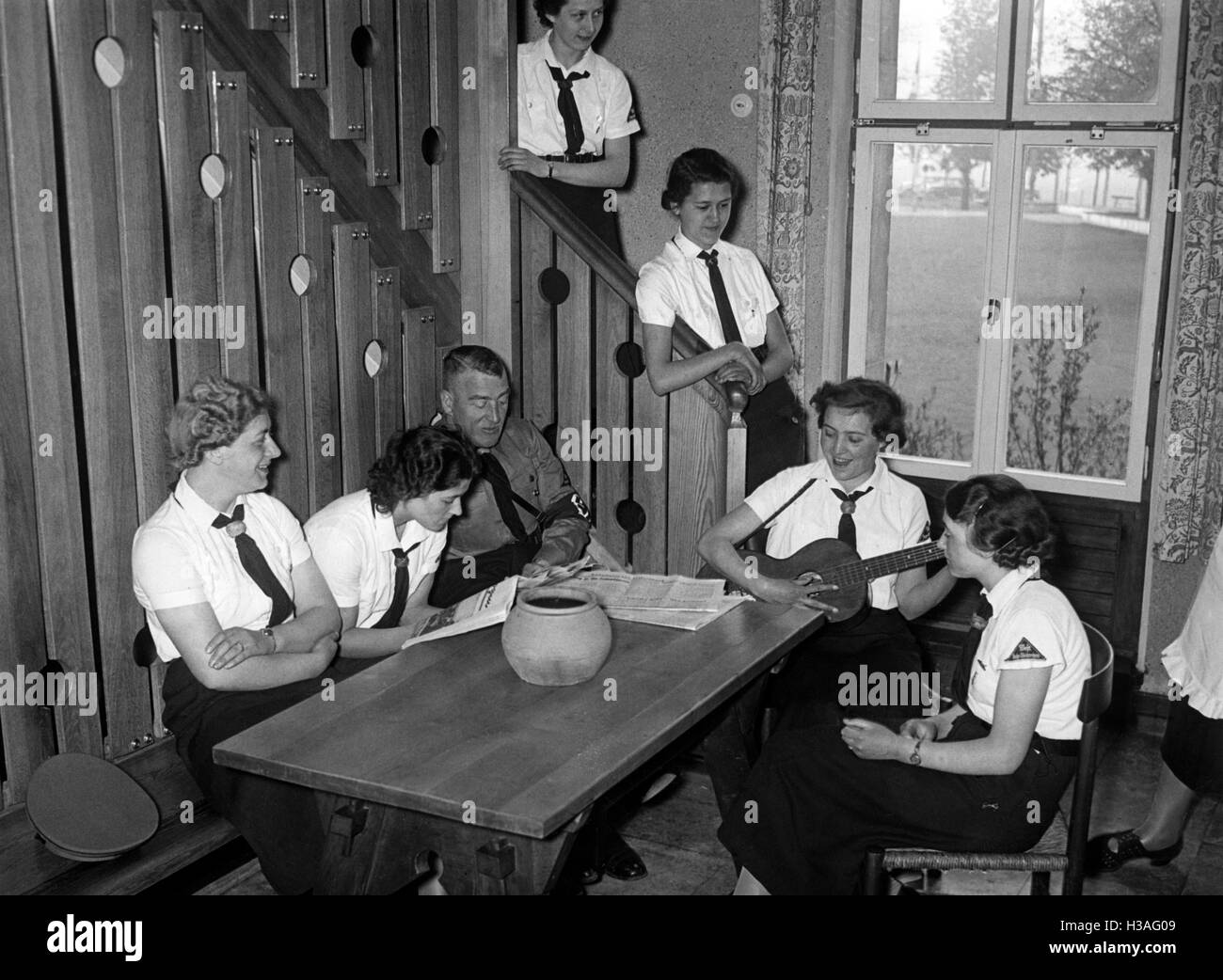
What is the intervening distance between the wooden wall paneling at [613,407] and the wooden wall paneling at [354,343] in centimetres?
81

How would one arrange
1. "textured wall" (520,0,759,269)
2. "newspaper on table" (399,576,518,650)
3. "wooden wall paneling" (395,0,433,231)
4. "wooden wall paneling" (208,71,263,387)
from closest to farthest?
"newspaper on table" (399,576,518,650)
"wooden wall paneling" (208,71,263,387)
"wooden wall paneling" (395,0,433,231)
"textured wall" (520,0,759,269)

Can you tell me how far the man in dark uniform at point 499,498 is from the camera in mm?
4477

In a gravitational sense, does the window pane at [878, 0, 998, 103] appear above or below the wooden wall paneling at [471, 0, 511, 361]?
above

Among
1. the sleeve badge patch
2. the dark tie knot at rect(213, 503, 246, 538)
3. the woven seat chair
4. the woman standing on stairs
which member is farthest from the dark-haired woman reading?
the woven seat chair

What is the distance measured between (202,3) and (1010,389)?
11.5 ft

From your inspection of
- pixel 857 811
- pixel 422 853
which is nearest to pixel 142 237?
pixel 422 853

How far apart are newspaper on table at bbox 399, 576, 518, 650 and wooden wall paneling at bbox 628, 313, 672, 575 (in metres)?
1.20

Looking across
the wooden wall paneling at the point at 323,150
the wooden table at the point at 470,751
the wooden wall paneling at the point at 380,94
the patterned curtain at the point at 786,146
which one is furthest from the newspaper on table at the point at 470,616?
the patterned curtain at the point at 786,146

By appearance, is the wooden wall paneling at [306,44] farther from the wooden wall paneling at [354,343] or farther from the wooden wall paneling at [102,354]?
the wooden wall paneling at [102,354]

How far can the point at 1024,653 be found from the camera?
3049mm

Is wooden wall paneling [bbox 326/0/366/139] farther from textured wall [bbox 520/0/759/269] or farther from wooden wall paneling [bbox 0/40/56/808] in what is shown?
textured wall [bbox 520/0/759/269]

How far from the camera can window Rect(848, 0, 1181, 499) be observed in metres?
5.30

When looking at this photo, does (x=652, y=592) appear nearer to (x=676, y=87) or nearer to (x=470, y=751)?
(x=470, y=751)
